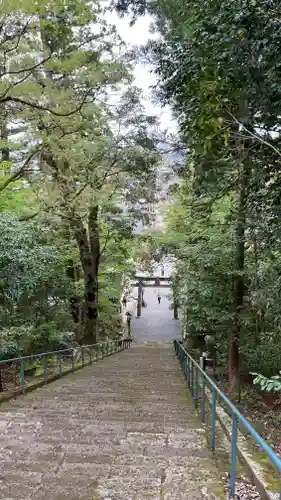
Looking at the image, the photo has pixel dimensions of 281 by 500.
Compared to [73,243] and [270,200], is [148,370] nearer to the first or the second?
[73,243]

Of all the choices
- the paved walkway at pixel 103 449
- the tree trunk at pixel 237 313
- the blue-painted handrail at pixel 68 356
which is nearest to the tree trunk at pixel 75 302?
the blue-painted handrail at pixel 68 356

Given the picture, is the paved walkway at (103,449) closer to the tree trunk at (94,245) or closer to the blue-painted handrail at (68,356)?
the blue-painted handrail at (68,356)

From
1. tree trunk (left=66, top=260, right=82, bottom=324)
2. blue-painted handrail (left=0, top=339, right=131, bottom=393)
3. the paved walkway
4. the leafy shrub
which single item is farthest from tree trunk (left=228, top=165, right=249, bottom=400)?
tree trunk (left=66, top=260, right=82, bottom=324)

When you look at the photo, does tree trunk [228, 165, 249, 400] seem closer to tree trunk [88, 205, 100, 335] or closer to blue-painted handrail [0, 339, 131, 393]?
blue-painted handrail [0, 339, 131, 393]

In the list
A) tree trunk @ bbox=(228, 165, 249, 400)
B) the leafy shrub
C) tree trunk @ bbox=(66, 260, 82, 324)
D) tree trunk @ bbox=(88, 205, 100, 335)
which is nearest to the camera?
the leafy shrub

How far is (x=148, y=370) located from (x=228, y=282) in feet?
10.3

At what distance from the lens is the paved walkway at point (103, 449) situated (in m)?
2.97

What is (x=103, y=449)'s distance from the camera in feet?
12.4

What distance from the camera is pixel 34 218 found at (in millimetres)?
9344

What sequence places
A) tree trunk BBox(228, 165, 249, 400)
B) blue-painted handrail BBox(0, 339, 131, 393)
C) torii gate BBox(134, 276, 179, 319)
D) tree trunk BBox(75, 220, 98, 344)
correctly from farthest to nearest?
torii gate BBox(134, 276, 179, 319) < tree trunk BBox(75, 220, 98, 344) < tree trunk BBox(228, 165, 249, 400) < blue-painted handrail BBox(0, 339, 131, 393)

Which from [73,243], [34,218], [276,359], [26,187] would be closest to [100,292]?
[73,243]

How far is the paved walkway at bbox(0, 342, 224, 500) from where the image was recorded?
2967 mm

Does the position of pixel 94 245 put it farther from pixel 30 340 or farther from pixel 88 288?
pixel 30 340

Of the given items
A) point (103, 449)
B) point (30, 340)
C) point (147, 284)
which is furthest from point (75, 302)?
point (147, 284)
